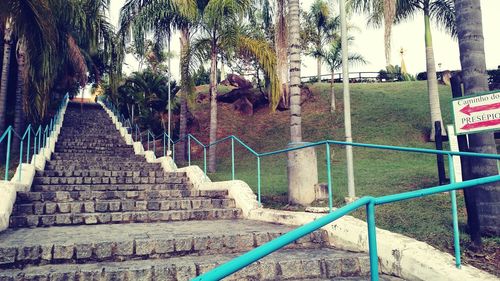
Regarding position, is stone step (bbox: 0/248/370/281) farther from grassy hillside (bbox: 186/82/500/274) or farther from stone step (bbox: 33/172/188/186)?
stone step (bbox: 33/172/188/186)

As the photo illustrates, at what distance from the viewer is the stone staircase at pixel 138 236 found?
3.56 m

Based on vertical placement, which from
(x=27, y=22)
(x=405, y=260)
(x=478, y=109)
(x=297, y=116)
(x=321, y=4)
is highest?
(x=321, y=4)

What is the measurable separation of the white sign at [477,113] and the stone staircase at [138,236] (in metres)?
1.74

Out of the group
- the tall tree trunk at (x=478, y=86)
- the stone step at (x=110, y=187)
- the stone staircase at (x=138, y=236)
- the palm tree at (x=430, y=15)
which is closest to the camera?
the stone staircase at (x=138, y=236)

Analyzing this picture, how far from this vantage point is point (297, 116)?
845cm

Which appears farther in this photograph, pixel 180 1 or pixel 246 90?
pixel 246 90

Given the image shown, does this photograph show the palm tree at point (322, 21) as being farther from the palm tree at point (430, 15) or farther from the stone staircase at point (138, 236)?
the stone staircase at point (138, 236)

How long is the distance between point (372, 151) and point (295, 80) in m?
Result: 10.3

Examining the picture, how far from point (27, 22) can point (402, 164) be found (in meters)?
12.4

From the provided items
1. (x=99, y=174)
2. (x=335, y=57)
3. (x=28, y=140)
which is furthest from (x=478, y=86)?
(x=335, y=57)

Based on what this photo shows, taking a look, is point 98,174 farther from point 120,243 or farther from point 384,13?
point 384,13

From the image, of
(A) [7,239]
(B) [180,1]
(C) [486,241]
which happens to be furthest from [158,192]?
(B) [180,1]

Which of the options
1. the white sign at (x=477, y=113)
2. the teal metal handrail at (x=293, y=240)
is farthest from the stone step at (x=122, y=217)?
the teal metal handrail at (x=293, y=240)

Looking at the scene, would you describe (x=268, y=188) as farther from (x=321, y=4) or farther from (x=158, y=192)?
(x=321, y=4)
